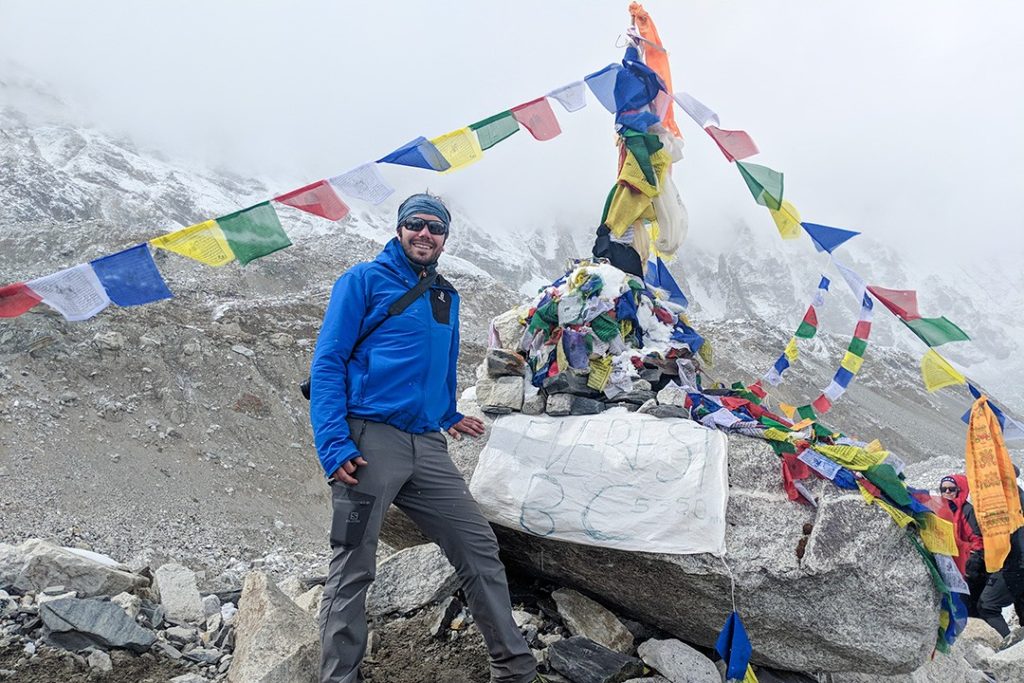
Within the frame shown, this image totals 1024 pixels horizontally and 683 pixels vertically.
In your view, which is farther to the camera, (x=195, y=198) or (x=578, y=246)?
(x=578, y=246)

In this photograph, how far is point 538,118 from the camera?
6.57m

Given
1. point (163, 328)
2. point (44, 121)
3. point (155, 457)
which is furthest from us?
point (44, 121)

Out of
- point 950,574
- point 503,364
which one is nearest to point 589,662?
point 950,574

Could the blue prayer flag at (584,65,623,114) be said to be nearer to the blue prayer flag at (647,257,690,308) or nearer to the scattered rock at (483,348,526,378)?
the blue prayer flag at (647,257,690,308)

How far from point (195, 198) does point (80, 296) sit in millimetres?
88991

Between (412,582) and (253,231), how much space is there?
9.31ft

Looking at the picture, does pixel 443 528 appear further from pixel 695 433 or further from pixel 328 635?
pixel 695 433

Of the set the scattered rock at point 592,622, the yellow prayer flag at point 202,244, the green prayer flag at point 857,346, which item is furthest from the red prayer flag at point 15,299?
the green prayer flag at point 857,346

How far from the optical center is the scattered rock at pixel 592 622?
13.6 ft

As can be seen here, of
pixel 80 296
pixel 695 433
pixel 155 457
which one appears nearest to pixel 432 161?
pixel 80 296

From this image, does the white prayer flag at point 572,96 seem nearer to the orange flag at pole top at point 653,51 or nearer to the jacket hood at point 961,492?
the orange flag at pole top at point 653,51

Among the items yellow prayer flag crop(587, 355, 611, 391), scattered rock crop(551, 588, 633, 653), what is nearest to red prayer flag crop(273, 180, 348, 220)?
yellow prayer flag crop(587, 355, 611, 391)

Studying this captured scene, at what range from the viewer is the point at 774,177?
5988 millimetres

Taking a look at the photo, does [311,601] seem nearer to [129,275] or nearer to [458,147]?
[129,275]
